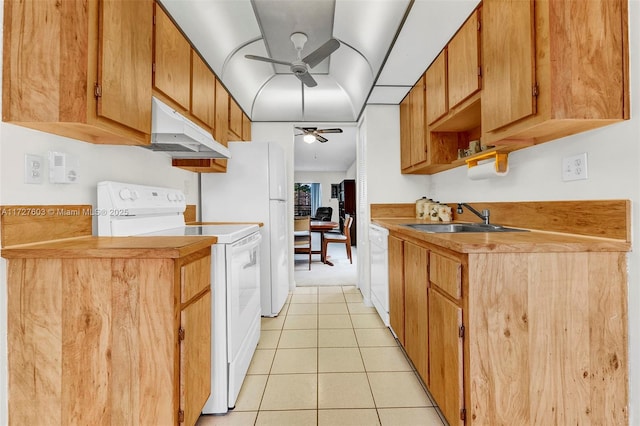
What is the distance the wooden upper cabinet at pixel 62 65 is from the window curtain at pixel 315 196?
9443 millimetres

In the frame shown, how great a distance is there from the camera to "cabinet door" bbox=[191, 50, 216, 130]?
197cm

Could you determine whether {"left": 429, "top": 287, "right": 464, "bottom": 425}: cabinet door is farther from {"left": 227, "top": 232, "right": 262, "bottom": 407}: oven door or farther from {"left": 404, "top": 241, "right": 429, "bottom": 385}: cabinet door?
{"left": 227, "top": 232, "right": 262, "bottom": 407}: oven door

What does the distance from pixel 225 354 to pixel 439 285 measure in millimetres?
1113

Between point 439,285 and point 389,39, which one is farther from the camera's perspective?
point 389,39

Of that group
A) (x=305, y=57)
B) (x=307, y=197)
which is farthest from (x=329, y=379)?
(x=307, y=197)

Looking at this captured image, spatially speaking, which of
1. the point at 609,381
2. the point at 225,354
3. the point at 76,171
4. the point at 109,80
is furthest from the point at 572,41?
the point at 76,171

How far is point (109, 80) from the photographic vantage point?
1183mm

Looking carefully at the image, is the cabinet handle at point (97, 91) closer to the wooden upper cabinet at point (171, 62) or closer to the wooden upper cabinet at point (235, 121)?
the wooden upper cabinet at point (171, 62)

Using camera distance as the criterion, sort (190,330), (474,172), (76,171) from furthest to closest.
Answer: (474,172) < (76,171) < (190,330)

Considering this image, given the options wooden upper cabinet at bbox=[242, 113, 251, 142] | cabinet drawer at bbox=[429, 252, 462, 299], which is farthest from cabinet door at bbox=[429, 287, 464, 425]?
wooden upper cabinet at bbox=[242, 113, 251, 142]

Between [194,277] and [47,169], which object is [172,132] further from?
[194,277]

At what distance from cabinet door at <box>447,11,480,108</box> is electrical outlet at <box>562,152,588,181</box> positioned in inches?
23.8

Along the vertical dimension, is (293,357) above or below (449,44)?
below

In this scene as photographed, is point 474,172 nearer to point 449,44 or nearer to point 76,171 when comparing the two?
point 449,44
